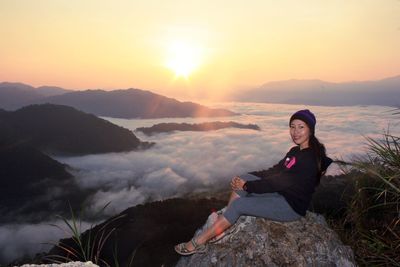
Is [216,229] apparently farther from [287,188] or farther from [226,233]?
[287,188]

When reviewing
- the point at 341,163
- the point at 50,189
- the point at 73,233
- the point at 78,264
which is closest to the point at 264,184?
the point at 341,163

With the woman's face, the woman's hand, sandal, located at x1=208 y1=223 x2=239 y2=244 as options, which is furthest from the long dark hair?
sandal, located at x1=208 y1=223 x2=239 y2=244

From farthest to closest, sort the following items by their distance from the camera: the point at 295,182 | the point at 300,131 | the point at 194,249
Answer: the point at 194,249 → the point at 300,131 → the point at 295,182

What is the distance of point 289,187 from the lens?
17.0 ft

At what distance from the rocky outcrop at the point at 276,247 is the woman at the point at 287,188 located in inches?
6.3

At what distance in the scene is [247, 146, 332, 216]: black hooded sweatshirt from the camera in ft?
16.7

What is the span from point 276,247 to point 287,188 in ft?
2.62

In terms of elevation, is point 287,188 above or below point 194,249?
above

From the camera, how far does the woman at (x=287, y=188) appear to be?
5109mm

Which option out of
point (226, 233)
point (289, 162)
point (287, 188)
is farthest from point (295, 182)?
point (226, 233)

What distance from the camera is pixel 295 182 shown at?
512cm

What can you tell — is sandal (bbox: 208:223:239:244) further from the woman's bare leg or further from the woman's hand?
the woman's hand

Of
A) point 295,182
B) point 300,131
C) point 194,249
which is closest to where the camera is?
point 295,182

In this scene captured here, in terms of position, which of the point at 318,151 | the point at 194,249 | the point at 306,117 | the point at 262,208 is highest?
the point at 306,117
